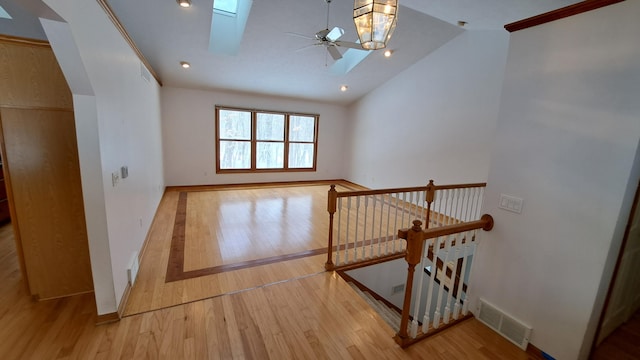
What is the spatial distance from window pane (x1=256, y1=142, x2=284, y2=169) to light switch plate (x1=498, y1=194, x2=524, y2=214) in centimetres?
629

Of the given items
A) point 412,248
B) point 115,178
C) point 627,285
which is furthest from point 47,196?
point 627,285

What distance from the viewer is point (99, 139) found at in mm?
1766

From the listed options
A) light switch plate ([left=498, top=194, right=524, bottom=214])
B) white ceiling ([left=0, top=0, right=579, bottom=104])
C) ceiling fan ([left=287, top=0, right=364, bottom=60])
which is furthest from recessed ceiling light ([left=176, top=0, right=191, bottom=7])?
light switch plate ([left=498, top=194, right=524, bottom=214])

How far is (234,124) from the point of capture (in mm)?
6934

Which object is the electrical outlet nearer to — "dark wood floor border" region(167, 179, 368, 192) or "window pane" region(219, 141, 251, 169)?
"dark wood floor border" region(167, 179, 368, 192)

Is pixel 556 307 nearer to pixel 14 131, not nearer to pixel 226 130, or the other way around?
pixel 14 131

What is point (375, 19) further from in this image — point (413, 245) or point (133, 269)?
point (133, 269)

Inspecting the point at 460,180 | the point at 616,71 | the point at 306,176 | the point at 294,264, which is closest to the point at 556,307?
the point at 616,71

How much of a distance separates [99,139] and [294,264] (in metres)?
2.09

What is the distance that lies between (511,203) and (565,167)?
0.43 m

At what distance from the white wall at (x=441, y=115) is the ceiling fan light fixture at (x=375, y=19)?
9.54 feet

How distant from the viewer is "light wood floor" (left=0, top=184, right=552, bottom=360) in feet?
5.62

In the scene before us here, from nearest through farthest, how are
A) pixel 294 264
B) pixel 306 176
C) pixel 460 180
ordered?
pixel 294 264, pixel 460 180, pixel 306 176

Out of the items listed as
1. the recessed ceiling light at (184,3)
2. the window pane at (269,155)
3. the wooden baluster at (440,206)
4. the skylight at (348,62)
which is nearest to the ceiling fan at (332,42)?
the skylight at (348,62)
